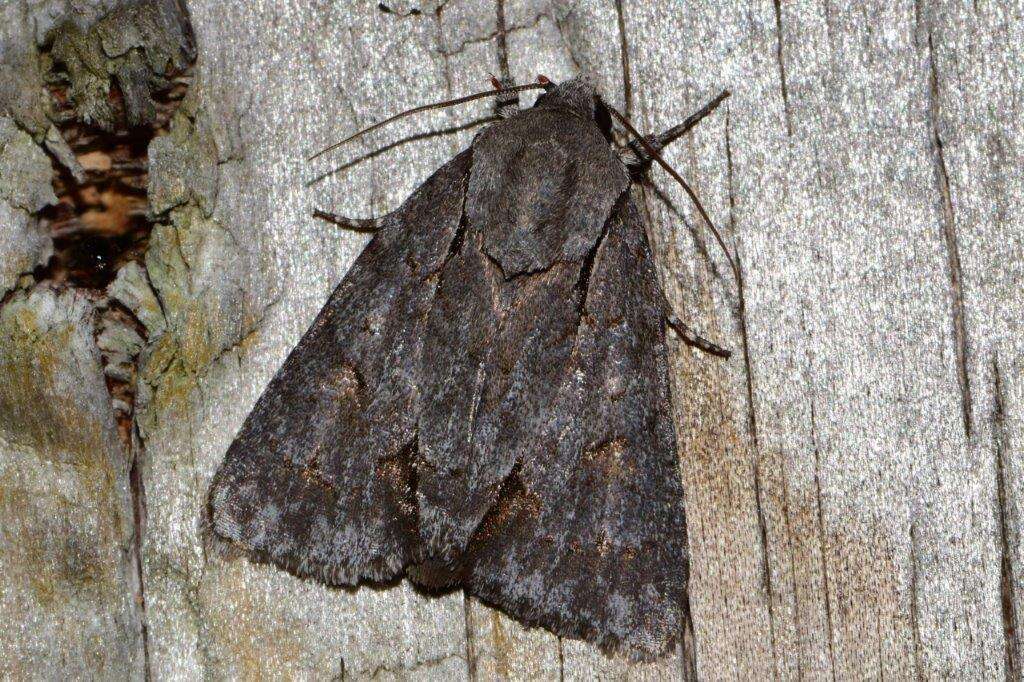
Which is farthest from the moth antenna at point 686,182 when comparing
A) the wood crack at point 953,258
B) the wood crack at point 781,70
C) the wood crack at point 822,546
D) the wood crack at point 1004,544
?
the wood crack at point 1004,544

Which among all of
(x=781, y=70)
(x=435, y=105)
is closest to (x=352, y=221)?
(x=435, y=105)

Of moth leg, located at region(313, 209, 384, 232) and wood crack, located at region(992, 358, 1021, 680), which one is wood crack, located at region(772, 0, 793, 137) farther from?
moth leg, located at region(313, 209, 384, 232)

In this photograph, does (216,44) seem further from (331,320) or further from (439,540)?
(439,540)

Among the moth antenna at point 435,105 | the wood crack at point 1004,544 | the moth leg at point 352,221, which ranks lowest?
the wood crack at point 1004,544

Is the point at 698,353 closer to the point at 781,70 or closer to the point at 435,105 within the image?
the point at 781,70

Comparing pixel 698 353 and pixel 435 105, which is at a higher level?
pixel 435 105

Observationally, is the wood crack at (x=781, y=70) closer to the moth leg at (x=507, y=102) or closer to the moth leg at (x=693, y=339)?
the moth leg at (x=693, y=339)
